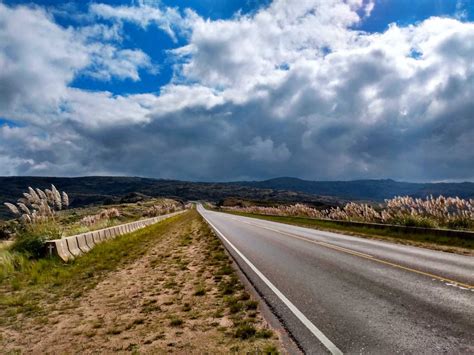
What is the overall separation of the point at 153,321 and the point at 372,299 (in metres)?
4.09

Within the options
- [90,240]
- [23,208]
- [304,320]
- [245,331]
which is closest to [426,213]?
[90,240]

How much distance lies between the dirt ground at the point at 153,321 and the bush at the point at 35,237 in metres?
3.74

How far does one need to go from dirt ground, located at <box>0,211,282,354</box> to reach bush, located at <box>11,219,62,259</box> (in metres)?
3.74

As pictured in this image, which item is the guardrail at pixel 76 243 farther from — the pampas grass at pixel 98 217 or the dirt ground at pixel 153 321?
the pampas grass at pixel 98 217

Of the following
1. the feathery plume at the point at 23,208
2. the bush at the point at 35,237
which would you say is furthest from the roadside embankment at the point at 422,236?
the feathery plume at the point at 23,208

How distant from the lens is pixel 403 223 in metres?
22.2

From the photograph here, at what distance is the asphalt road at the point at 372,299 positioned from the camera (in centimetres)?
513

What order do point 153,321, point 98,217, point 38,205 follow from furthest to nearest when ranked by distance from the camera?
point 98,217 → point 38,205 → point 153,321

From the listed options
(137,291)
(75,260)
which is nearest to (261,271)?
(137,291)

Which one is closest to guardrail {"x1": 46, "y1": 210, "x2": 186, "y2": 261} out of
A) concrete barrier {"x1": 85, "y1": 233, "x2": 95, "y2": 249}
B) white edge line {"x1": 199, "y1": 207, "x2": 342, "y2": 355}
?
concrete barrier {"x1": 85, "y1": 233, "x2": 95, "y2": 249}

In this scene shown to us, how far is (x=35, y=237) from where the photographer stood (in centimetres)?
1302

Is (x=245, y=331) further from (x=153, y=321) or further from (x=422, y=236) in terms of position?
(x=422, y=236)

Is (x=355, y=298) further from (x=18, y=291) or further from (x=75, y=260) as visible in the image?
(x=75, y=260)

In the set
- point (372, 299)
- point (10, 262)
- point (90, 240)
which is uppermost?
point (372, 299)
